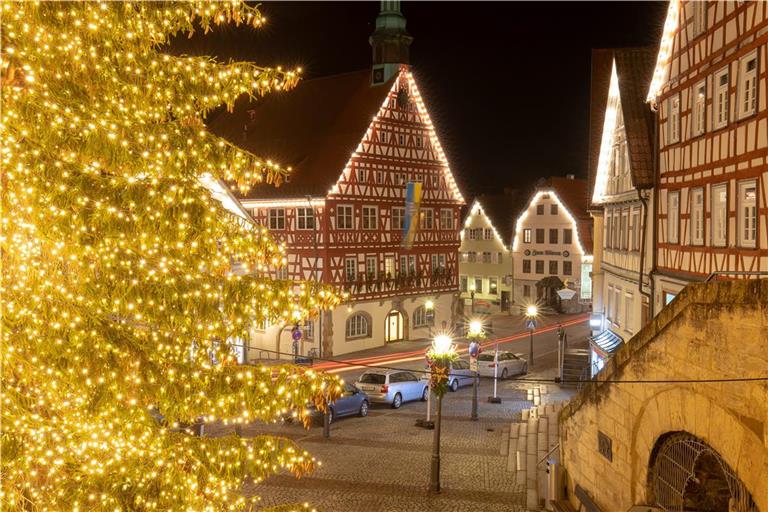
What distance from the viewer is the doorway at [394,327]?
122 ft

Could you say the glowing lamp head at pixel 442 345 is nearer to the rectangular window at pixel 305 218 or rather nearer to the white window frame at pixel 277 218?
the rectangular window at pixel 305 218

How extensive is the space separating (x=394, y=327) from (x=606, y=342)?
51.4 ft

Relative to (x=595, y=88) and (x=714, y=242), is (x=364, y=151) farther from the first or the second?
(x=714, y=242)

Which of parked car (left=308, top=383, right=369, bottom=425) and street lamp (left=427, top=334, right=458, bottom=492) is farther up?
street lamp (left=427, top=334, right=458, bottom=492)

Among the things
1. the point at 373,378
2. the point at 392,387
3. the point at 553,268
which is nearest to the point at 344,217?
the point at 373,378

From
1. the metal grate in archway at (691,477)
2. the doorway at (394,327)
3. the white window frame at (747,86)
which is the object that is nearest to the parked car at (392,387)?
the doorway at (394,327)

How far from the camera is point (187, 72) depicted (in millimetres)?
7668

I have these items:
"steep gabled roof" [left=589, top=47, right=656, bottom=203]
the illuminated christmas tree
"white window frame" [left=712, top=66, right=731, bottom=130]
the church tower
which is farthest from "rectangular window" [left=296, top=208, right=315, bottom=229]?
the illuminated christmas tree

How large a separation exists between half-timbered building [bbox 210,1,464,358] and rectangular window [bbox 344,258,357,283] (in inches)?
2.2

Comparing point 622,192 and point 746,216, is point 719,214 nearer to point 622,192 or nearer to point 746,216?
point 746,216

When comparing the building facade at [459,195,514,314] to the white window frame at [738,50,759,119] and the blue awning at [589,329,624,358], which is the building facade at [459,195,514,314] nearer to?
the blue awning at [589,329,624,358]

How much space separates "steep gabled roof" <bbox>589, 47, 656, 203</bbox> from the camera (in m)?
19.8

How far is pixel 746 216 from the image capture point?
14.4m

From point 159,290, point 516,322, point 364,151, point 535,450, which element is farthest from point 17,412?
point 516,322
